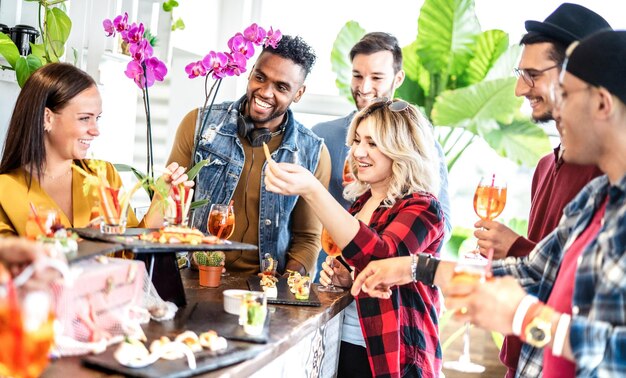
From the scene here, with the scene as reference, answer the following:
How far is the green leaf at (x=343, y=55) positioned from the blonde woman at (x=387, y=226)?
2586 millimetres

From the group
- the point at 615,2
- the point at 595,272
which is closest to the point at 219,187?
the point at 595,272

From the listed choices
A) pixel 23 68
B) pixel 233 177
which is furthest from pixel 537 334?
pixel 23 68

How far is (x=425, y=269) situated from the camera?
2.25 m

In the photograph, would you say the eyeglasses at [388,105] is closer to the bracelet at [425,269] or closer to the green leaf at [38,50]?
the bracelet at [425,269]

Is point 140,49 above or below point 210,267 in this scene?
above

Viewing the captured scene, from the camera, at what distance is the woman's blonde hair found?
270 centimetres

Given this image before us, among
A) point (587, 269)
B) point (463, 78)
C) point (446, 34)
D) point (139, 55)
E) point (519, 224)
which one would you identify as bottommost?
point (519, 224)

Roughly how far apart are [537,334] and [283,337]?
714 mm

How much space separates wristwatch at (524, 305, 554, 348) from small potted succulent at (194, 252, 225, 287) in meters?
1.25

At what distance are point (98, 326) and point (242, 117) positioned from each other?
169 cm

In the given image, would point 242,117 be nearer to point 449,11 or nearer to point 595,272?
point 595,272

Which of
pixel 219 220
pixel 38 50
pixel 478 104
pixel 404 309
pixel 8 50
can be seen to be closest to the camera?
pixel 219 220

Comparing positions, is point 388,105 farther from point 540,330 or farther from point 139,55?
point 540,330

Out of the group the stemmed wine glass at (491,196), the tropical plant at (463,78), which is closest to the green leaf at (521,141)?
the tropical plant at (463,78)
